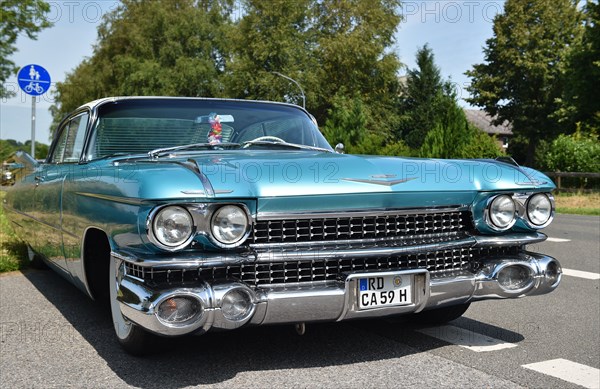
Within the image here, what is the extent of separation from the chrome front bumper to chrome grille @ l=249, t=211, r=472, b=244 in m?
0.24

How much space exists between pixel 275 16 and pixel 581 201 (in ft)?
90.6

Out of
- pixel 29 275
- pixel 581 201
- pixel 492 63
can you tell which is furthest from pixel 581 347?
pixel 492 63

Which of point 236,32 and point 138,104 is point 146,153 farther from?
point 236,32

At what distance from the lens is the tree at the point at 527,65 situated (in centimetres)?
4462

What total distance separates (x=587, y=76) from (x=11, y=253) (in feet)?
106

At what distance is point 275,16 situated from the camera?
144 ft

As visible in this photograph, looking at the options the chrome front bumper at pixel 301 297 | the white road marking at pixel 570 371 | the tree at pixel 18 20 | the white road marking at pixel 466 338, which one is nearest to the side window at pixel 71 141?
the chrome front bumper at pixel 301 297

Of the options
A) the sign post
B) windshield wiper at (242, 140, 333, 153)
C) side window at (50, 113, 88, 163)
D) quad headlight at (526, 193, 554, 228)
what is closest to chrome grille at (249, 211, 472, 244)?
quad headlight at (526, 193, 554, 228)

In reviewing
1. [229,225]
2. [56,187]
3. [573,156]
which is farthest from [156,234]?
[573,156]

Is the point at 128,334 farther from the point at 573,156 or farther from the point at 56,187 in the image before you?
the point at 573,156

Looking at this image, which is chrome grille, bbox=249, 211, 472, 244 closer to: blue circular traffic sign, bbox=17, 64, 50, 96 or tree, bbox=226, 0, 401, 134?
blue circular traffic sign, bbox=17, 64, 50, 96

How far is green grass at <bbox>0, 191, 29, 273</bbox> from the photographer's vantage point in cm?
705

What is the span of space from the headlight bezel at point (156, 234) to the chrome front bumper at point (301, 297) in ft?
0.64

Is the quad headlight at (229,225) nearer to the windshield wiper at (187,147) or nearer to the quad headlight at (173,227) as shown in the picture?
the quad headlight at (173,227)
